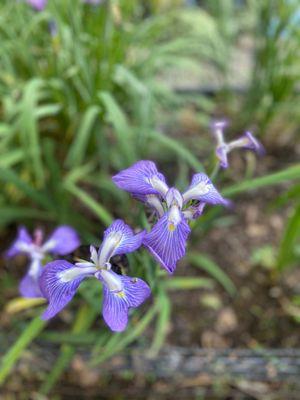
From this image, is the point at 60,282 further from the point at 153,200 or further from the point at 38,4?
the point at 38,4

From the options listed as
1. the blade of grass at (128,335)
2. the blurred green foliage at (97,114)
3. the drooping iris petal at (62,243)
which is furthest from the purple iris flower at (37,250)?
the blade of grass at (128,335)

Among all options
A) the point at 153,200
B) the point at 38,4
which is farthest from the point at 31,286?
the point at 38,4

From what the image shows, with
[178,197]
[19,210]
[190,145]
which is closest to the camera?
[178,197]

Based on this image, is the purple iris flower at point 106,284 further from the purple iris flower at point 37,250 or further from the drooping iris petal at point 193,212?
the purple iris flower at point 37,250

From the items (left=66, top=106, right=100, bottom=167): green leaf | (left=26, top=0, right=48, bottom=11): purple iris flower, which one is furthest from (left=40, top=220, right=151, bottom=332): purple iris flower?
(left=26, top=0, right=48, bottom=11): purple iris flower

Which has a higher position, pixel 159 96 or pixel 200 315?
pixel 159 96

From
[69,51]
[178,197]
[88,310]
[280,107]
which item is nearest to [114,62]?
[69,51]

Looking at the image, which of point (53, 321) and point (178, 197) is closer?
point (178, 197)

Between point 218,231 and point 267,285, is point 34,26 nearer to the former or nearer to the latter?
point 218,231
